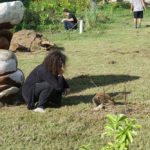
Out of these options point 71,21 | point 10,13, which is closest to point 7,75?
point 10,13

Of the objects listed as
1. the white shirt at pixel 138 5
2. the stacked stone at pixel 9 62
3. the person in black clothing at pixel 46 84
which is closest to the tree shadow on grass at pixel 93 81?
the person in black clothing at pixel 46 84

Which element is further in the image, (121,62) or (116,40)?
(116,40)

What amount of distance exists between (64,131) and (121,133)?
2.31 metres

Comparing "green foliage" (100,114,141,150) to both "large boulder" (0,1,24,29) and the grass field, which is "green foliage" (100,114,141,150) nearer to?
the grass field

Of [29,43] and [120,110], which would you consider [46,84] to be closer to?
[120,110]

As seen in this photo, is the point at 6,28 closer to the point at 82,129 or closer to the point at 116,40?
the point at 82,129

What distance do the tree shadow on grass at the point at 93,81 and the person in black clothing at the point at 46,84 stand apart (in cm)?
117

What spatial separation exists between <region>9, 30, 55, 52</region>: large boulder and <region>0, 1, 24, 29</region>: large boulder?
4.76 m

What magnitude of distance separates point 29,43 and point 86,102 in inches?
220

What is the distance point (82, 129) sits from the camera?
428 cm

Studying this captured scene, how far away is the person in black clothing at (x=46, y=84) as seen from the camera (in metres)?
4.93

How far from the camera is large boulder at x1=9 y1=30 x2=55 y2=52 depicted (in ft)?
33.5

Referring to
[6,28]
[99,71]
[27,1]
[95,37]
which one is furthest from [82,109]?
[27,1]

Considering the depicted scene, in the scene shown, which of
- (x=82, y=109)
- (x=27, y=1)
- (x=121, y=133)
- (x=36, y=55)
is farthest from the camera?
(x=27, y=1)
